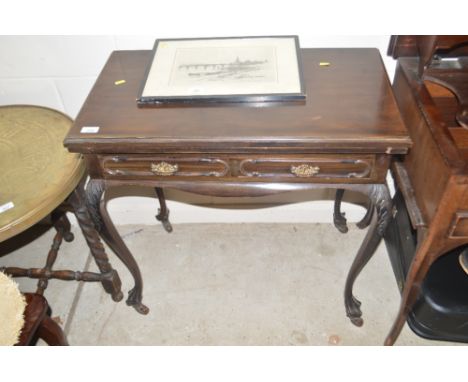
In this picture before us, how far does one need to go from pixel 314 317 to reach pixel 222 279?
0.45 meters

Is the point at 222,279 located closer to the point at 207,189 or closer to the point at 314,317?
the point at 314,317

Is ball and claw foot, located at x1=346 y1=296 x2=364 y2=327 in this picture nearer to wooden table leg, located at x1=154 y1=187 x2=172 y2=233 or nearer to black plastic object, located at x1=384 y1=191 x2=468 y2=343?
black plastic object, located at x1=384 y1=191 x2=468 y2=343

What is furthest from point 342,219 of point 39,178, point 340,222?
point 39,178

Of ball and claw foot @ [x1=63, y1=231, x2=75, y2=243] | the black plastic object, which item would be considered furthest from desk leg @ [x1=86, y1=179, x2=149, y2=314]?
the black plastic object

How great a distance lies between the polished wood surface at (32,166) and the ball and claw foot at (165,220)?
0.69 m

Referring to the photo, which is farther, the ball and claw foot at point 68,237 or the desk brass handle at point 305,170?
the ball and claw foot at point 68,237

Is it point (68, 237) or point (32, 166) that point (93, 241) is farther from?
point (68, 237)

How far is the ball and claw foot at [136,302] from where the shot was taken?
1.78 metres

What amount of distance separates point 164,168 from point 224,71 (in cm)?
37


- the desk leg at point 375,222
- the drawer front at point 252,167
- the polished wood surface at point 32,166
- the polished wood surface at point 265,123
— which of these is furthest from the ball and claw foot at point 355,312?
the polished wood surface at point 32,166

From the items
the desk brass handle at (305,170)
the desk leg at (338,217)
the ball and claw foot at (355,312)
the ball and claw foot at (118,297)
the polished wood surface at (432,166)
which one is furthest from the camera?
the desk leg at (338,217)

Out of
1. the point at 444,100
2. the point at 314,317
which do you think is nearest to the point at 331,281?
the point at 314,317

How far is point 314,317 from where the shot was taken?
1758 millimetres

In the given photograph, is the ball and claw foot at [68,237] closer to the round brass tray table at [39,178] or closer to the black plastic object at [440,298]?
the round brass tray table at [39,178]
